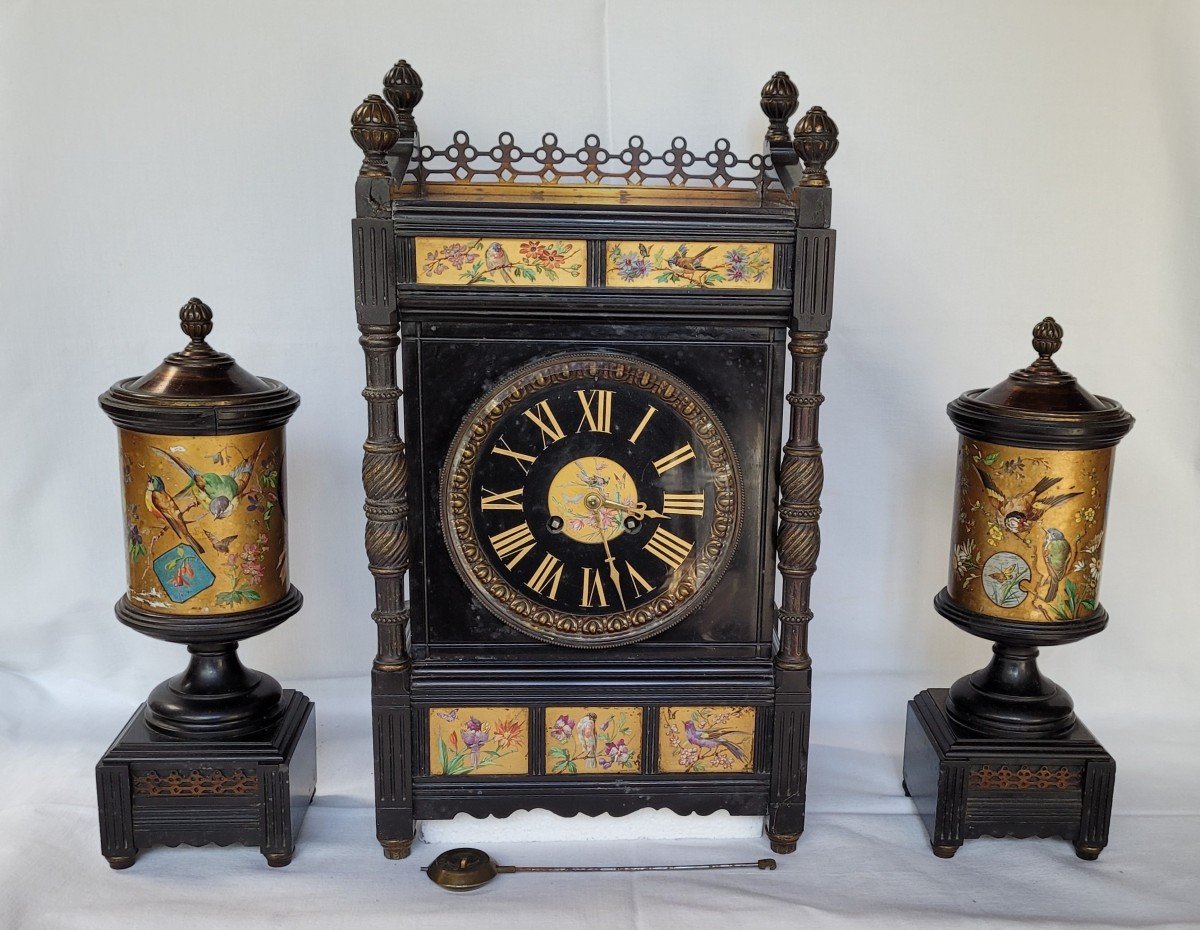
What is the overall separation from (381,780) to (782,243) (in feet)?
4.31

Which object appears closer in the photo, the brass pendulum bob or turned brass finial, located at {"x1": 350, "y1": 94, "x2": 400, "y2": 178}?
turned brass finial, located at {"x1": 350, "y1": 94, "x2": 400, "y2": 178}

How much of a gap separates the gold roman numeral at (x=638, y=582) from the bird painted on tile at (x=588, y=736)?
27 centimetres

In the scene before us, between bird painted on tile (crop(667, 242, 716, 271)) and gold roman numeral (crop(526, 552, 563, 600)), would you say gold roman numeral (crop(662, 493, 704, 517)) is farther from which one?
bird painted on tile (crop(667, 242, 716, 271))

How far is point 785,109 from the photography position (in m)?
2.86

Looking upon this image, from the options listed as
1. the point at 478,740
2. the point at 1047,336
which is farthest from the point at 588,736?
the point at 1047,336

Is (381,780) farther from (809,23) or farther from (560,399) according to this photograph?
(809,23)

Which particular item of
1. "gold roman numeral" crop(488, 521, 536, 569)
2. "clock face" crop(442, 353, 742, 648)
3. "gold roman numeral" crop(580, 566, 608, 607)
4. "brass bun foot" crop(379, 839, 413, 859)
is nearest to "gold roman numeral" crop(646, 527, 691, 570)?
"clock face" crop(442, 353, 742, 648)

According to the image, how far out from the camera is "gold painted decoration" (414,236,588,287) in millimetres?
2428

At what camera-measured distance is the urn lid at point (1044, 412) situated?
2.57 m

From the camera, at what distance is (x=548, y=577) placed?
2621mm

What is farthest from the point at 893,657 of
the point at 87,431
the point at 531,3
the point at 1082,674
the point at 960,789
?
the point at 87,431

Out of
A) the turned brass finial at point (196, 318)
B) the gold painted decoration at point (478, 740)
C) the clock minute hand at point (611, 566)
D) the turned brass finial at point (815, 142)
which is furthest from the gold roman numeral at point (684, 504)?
the turned brass finial at point (196, 318)

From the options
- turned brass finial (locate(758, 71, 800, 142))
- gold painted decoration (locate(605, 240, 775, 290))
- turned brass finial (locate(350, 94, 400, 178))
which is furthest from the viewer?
turned brass finial (locate(758, 71, 800, 142))

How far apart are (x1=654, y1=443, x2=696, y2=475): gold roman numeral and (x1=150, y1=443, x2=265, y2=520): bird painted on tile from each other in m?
0.78
